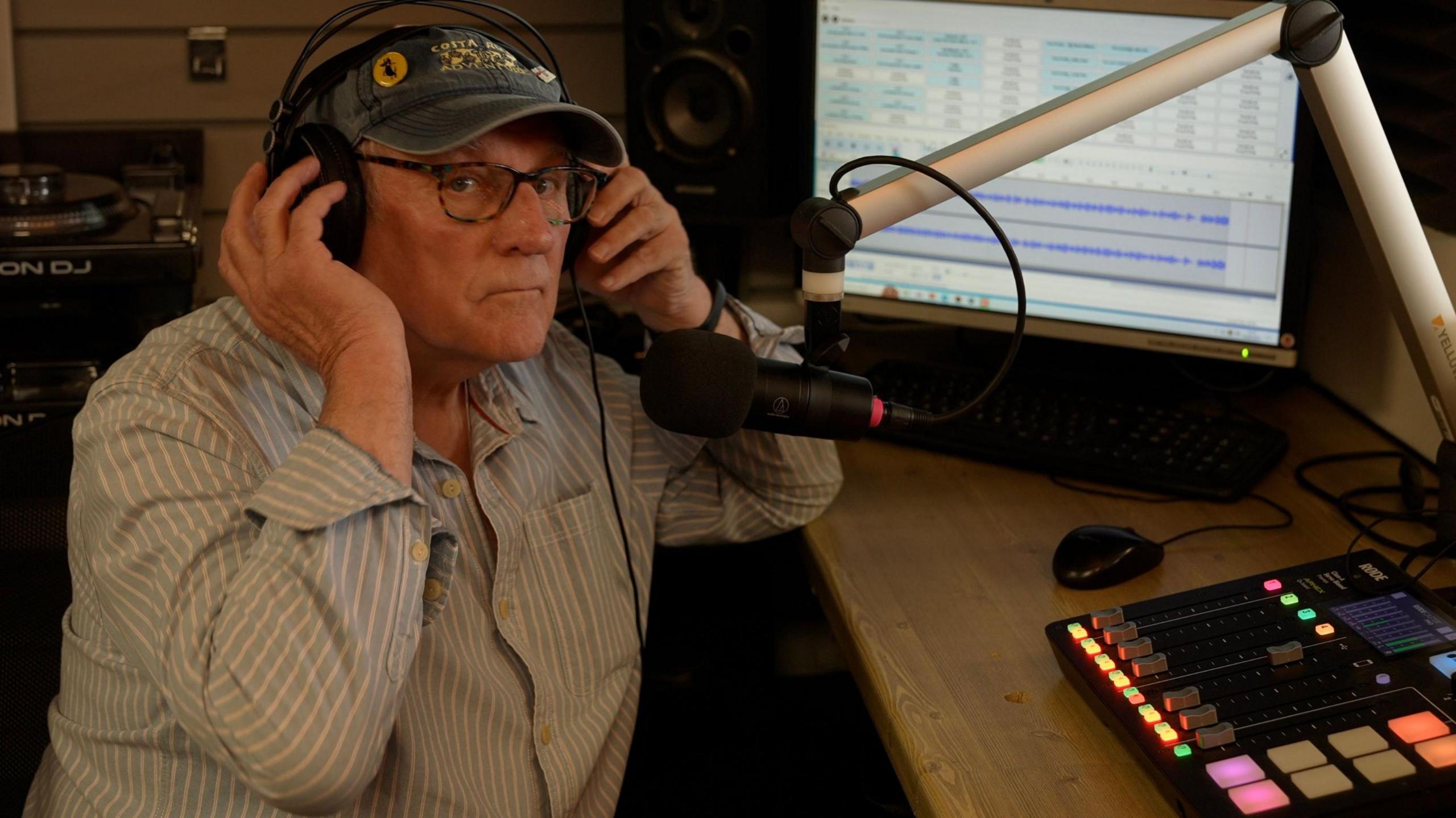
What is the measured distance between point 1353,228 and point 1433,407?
51 cm

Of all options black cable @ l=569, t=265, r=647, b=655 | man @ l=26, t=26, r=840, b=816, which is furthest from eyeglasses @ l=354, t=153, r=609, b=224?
black cable @ l=569, t=265, r=647, b=655

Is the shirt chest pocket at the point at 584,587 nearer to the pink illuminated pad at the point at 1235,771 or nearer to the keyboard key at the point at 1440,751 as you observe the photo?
the pink illuminated pad at the point at 1235,771

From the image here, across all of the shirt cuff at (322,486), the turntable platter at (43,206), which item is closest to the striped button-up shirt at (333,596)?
the shirt cuff at (322,486)

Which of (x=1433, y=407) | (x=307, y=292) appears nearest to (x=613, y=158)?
(x=307, y=292)

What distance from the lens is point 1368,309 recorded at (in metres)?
1.53

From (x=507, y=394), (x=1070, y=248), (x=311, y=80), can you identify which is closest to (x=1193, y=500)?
(x=1070, y=248)

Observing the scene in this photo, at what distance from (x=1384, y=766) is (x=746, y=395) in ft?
1.68

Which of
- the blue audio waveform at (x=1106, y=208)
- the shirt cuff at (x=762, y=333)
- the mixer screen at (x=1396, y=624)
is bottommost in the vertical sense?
the mixer screen at (x=1396, y=624)

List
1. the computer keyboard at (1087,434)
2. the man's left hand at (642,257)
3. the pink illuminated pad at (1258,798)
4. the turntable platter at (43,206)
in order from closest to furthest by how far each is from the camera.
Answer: the pink illuminated pad at (1258,798)
the man's left hand at (642,257)
the computer keyboard at (1087,434)
the turntable platter at (43,206)

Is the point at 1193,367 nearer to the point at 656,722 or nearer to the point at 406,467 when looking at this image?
the point at 656,722

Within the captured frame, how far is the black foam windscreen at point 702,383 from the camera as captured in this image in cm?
98

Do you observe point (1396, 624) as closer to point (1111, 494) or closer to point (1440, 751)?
point (1440, 751)

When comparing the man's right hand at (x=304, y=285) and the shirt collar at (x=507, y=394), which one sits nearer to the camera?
the man's right hand at (x=304, y=285)

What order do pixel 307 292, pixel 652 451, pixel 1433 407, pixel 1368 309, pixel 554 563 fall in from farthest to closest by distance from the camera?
pixel 1368 309 → pixel 652 451 → pixel 554 563 → pixel 1433 407 → pixel 307 292
